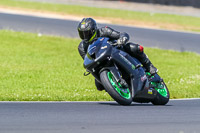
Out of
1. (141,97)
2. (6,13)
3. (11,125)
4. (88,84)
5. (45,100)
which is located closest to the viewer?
(11,125)

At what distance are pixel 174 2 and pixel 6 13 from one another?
13271mm

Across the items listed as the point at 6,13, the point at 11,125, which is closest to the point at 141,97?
the point at 11,125

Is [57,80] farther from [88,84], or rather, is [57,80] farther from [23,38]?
[23,38]

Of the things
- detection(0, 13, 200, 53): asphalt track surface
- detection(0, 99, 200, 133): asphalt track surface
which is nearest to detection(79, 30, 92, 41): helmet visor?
detection(0, 99, 200, 133): asphalt track surface

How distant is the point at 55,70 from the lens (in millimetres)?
14195

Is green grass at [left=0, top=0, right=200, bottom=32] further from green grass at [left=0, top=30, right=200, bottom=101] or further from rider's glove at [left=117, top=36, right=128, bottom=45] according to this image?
rider's glove at [left=117, top=36, right=128, bottom=45]

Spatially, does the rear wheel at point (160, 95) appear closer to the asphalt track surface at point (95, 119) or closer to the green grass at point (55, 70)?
the asphalt track surface at point (95, 119)

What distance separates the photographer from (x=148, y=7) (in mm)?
34625

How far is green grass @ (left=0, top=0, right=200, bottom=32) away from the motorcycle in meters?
18.2

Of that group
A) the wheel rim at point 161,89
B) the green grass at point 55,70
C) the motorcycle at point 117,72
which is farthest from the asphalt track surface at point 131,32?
the motorcycle at point 117,72

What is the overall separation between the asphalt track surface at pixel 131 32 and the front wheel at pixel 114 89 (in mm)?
13163

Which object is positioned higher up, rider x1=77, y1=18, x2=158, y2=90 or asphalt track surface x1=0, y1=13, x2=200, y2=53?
rider x1=77, y1=18, x2=158, y2=90

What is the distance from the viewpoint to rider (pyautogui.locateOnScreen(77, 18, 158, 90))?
8047 millimetres

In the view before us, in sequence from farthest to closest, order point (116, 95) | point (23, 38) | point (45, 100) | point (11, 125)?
point (23, 38) → point (45, 100) → point (116, 95) → point (11, 125)
